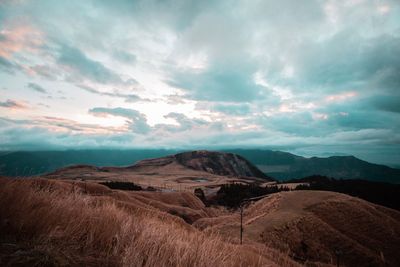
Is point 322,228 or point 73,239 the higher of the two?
point 73,239

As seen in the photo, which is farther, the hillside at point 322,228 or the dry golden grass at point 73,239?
the hillside at point 322,228

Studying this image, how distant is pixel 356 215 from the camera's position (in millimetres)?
57062

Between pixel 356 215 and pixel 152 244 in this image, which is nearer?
pixel 152 244

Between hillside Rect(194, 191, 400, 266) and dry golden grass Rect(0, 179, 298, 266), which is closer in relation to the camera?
dry golden grass Rect(0, 179, 298, 266)

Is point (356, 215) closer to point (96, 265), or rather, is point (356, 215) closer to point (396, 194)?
point (96, 265)

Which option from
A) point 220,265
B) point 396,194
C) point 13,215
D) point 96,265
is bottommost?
point 396,194

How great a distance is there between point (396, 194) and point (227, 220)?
118021mm

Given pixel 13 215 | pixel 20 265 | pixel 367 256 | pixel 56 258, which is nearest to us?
pixel 20 265

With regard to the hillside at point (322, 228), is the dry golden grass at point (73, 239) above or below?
above

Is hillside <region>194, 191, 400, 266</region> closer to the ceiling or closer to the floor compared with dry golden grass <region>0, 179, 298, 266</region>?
closer to the floor

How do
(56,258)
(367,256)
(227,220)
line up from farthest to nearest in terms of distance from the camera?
(227,220), (367,256), (56,258)

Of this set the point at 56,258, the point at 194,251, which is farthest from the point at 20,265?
the point at 194,251

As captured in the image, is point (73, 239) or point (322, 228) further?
point (322, 228)

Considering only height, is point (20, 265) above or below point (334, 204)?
above
